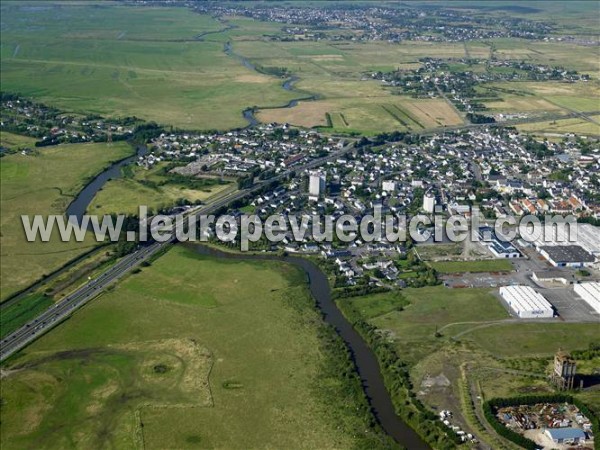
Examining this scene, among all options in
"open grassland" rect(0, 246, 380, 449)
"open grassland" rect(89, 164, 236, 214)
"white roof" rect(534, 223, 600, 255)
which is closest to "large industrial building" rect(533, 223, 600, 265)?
"white roof" rect(534, 223, 600, 255)

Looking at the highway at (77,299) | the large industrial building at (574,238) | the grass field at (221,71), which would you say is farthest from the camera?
the grass field at (221,71)

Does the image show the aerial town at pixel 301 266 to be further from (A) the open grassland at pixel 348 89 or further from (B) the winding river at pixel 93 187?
(A) the open grassland at pixel 348 89

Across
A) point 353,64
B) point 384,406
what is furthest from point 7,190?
point 353,64

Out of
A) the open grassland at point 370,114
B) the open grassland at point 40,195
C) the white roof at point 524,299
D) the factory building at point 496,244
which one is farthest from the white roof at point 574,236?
the open grassland at point 370,114

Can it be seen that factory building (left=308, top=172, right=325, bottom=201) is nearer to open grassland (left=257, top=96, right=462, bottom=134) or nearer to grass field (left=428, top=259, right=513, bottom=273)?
grass field (left=428, top=259, right=513, bottom=273)

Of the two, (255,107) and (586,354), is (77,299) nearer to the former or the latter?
(586,354)

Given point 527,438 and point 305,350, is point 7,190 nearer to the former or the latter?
point 305,350
